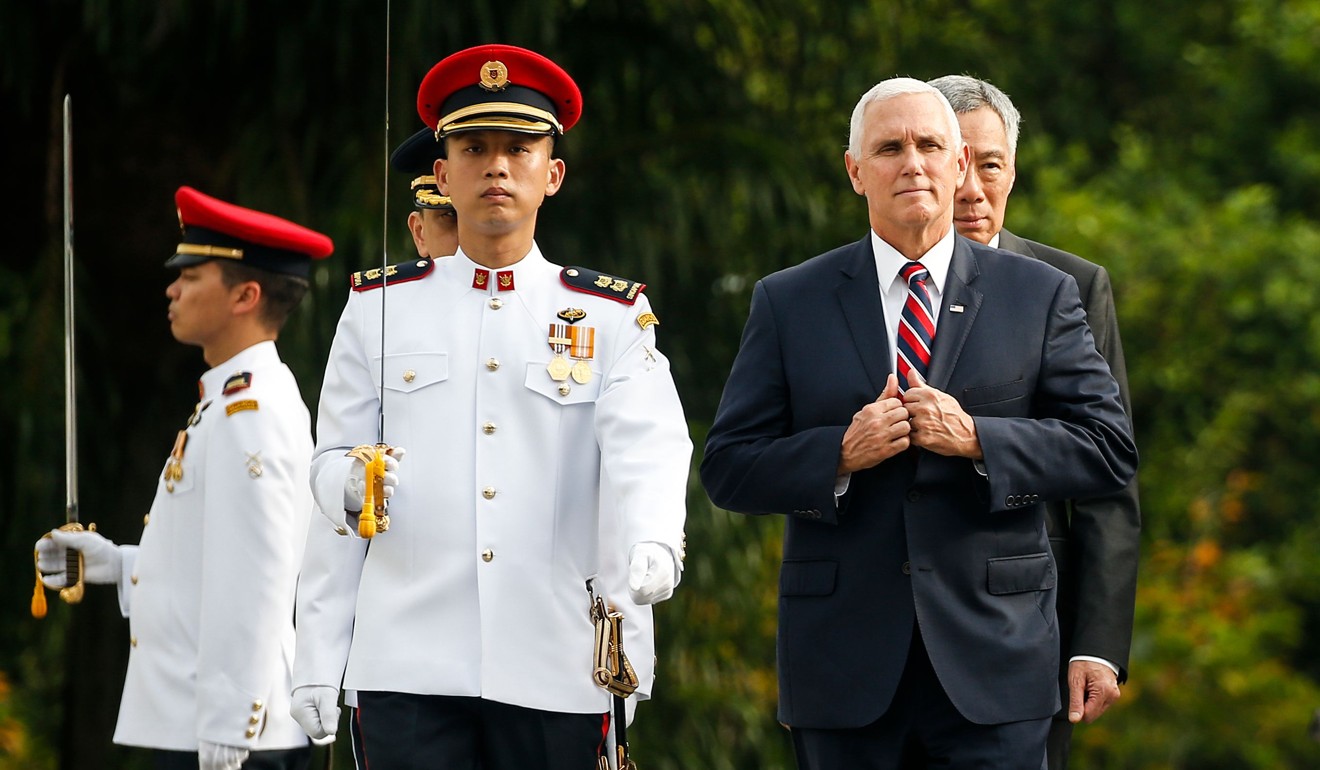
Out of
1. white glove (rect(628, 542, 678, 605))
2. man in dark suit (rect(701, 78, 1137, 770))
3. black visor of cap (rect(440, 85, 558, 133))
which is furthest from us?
black visor of cap (rect(440, 85, 558, 133))

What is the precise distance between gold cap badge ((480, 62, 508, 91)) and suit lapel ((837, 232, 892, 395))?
2.65ft

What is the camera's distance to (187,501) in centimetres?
564

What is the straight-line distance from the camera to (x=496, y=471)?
14.6 feet

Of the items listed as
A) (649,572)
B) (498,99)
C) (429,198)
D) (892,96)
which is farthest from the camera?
(429,198)

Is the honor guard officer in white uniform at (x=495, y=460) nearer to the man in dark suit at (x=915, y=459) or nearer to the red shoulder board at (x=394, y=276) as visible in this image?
the red shoulder board at (x=394, y=276)

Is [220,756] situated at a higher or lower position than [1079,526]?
lower

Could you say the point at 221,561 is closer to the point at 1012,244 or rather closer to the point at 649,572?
the point at 649,572

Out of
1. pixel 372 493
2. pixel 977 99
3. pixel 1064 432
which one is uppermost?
pixel 977 99

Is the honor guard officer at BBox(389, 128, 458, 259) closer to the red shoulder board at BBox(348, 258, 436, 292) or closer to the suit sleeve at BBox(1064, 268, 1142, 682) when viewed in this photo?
the red shoulder board at BBox(348, 258, 436, 292)

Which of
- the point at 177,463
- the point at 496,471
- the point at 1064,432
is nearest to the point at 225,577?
the point at 177,463

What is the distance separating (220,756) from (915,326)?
2034 mm

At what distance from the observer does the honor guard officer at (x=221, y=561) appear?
5418 mm

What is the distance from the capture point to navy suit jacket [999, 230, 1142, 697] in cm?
476

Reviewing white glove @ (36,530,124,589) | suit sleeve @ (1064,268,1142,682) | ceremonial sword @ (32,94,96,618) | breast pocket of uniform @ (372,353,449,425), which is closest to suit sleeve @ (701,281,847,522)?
breast pocket of uniform @ (372,353,449,425)
